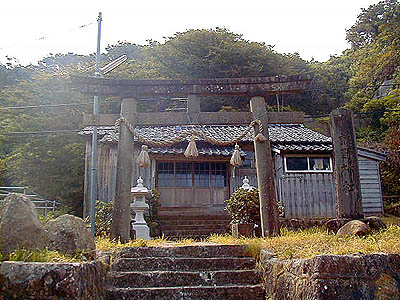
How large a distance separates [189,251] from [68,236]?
2.08m

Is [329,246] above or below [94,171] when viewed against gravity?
below

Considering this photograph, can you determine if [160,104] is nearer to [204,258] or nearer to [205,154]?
[205,154]

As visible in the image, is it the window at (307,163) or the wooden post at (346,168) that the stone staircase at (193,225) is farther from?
the wooden post at (346,168)

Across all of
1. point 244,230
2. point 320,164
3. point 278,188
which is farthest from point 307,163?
point 244,230

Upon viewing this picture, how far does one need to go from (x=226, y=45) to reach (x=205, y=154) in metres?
17.7

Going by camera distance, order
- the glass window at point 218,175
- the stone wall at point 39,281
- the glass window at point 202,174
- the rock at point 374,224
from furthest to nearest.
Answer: the glass window at point 218,175 < the glass window at point 202,174 < the rock at point 374,224 < the stone wall at point 39,281

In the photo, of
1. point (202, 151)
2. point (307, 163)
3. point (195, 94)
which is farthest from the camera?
point (307, 163)

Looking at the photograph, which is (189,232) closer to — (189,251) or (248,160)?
(248,160)

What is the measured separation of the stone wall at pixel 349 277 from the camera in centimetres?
376

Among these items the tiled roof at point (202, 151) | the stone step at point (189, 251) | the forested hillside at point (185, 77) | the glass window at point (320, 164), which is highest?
the forested hillside at point (185, 77)

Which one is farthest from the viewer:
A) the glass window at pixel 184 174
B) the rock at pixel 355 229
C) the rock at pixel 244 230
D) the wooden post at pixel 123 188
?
the glass window at pixel 184 174

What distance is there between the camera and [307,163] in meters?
16.7

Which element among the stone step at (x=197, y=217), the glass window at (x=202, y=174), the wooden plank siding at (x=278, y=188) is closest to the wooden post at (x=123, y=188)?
the stone step at (x=197, y=217)

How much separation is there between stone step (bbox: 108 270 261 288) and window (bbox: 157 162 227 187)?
11.3 meters
